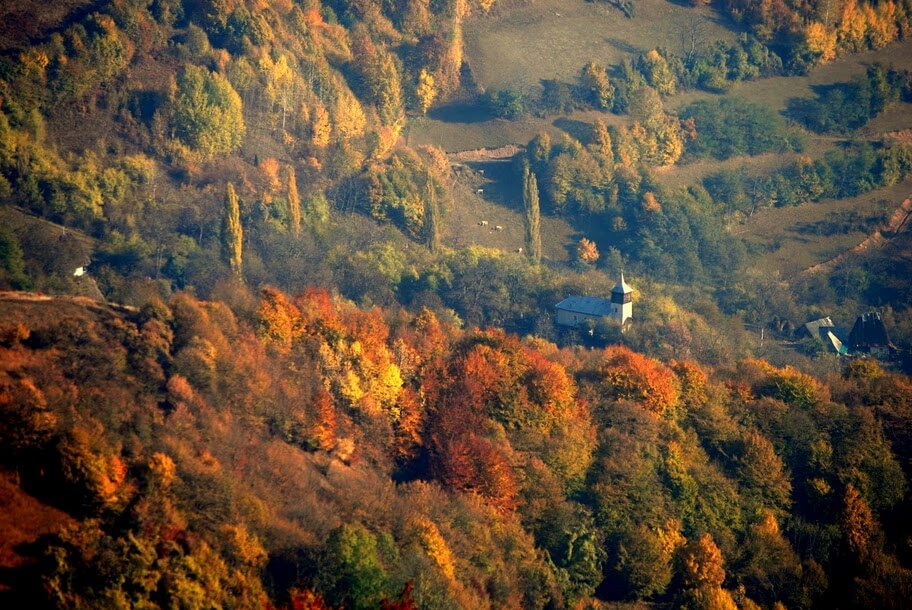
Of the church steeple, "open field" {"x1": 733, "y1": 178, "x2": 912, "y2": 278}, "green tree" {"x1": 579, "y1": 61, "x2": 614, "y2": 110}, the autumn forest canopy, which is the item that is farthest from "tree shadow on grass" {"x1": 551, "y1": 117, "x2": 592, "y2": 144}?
the church steeple

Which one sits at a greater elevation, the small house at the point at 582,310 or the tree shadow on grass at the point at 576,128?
the tree shadow on grass at the point at 576,128

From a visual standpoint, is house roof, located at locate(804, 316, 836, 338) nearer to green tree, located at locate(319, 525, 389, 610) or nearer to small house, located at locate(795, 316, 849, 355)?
small house, located at locate(795, 316, 849, 355)

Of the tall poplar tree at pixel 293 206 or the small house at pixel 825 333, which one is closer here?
the tall poplar tree at pixel 293 206

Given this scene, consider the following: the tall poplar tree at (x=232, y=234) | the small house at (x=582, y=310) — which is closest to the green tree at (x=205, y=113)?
the tall poplar tree at (x=232, y=234)

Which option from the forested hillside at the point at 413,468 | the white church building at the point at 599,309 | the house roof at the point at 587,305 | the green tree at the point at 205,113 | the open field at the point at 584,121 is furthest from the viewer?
the open field at the point at 584,121

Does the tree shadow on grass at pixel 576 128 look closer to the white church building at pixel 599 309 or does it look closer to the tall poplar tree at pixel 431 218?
the tall poplar tree at pixel 431 218

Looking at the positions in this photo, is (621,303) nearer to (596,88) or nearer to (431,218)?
(431,218)
